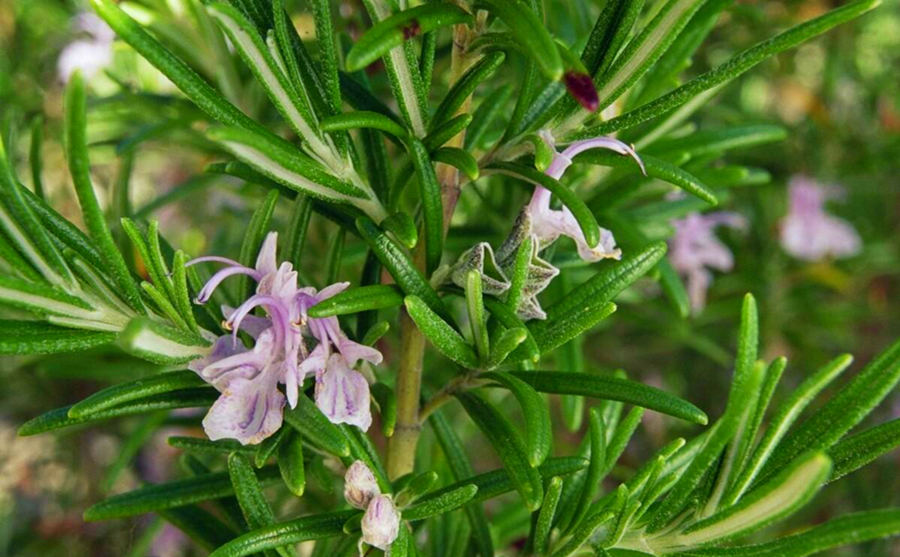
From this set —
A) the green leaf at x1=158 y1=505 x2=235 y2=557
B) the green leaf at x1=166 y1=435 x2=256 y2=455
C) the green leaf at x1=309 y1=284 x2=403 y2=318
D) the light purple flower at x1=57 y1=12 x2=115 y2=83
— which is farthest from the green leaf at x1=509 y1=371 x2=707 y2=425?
the light purple flower at x1=57 y1=12 x2=115 y2=83

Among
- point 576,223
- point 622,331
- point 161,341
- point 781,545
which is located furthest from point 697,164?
point 622,331

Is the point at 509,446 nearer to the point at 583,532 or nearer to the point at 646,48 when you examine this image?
the point at 583,532

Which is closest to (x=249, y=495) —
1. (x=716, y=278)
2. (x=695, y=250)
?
(x=695, y=250)

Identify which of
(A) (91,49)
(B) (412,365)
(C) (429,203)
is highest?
(A) (91,49)

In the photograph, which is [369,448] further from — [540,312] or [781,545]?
[781,545]

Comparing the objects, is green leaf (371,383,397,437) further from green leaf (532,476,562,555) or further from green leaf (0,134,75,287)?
Answer: green leaf (0,134,75,287)

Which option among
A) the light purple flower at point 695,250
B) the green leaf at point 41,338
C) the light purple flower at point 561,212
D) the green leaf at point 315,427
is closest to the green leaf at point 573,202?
the light purple flower at point 561,212
